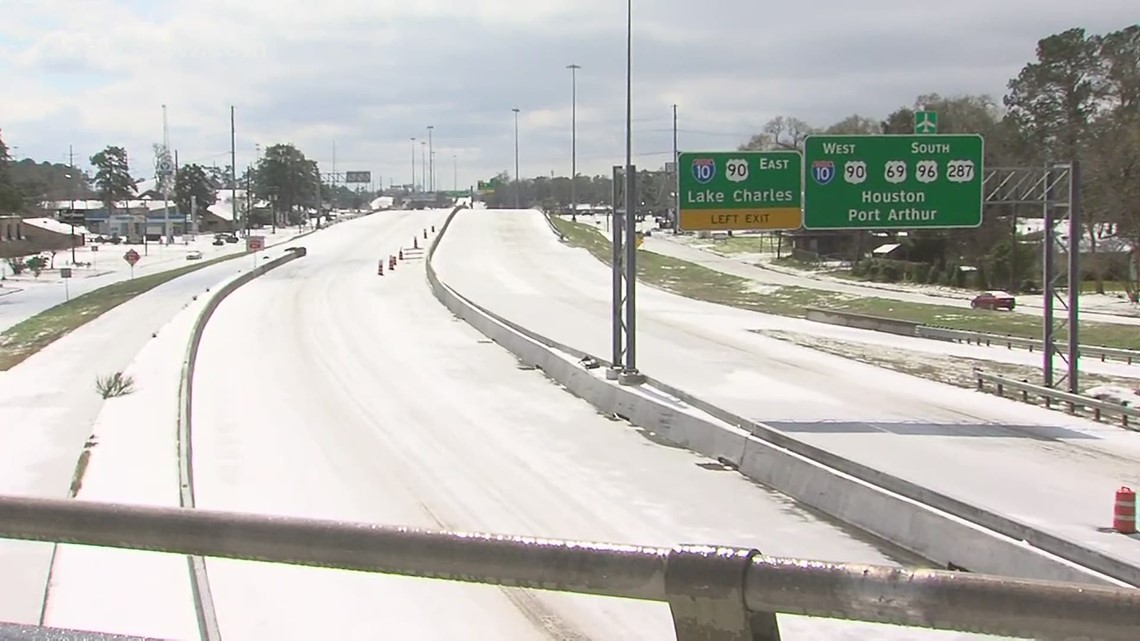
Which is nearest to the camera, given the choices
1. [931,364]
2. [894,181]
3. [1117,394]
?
[894,181]

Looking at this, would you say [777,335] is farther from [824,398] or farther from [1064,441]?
[1064,441]

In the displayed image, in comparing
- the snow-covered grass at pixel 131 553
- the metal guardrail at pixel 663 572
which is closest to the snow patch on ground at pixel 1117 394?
the snow-covered grass at pixel 131 553

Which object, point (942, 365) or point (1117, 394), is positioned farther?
point (942, 365)

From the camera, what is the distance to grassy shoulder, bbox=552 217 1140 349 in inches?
1696

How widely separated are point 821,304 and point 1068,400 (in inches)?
1506

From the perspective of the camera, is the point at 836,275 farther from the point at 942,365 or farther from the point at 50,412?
the point at 50,412

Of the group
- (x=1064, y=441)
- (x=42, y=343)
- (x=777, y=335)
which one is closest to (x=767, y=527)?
(x=1064, y=441)

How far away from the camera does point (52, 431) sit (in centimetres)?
2405

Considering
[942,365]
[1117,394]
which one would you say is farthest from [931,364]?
[1117,394]

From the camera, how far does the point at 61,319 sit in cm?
5122

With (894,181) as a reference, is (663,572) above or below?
below

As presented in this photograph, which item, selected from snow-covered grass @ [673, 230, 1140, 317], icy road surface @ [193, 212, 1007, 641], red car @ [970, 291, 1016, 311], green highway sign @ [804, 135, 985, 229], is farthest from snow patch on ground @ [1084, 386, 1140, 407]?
red car @ [970, 291, 1016, 311]

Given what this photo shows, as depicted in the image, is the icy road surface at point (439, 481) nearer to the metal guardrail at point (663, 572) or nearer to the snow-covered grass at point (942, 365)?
the metal guardrail at point (663, 572)

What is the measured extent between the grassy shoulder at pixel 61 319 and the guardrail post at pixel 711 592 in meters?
36.9
